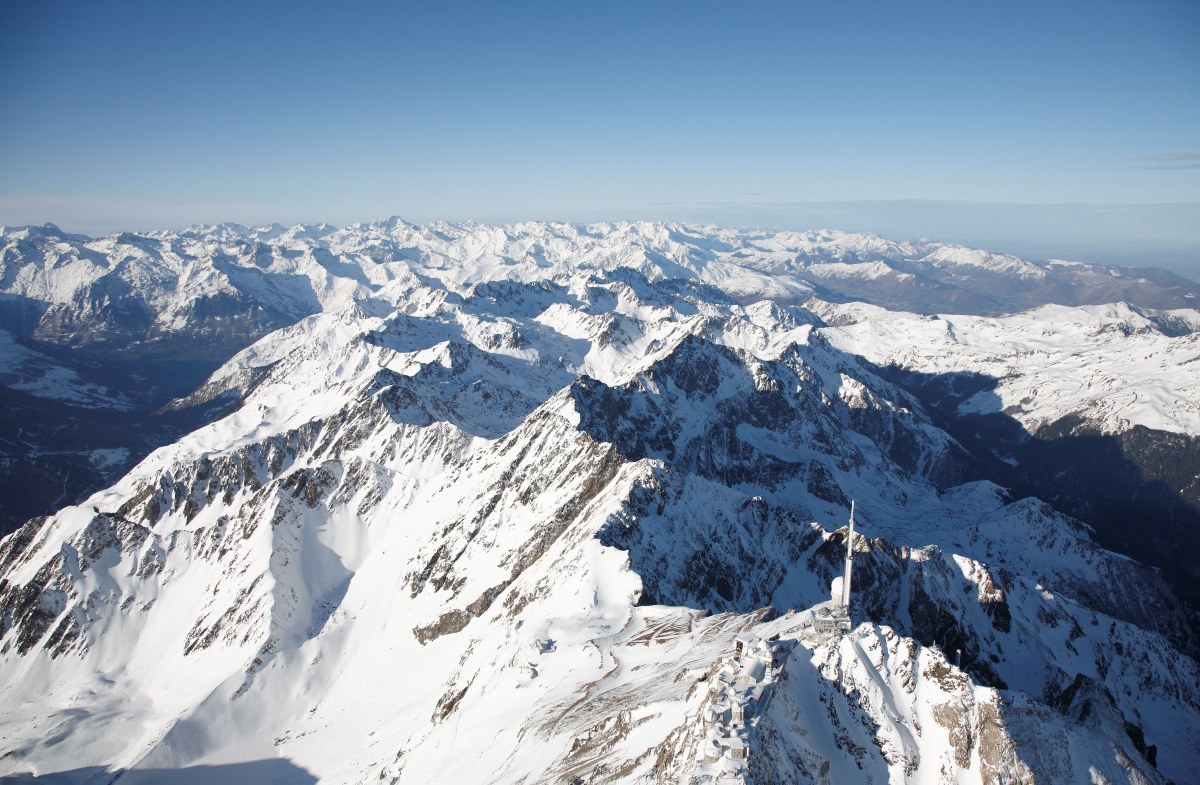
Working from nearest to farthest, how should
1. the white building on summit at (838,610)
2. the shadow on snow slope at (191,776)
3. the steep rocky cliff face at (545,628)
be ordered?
the steep rocky cliff face at (545,628)
the white building on summit at (838,610)
the shadow on snow slope at (191,776)

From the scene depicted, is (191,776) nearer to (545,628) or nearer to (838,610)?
(545,628)

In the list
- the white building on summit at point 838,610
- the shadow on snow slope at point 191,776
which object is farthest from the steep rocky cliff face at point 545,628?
the white building on summit at point 838,610

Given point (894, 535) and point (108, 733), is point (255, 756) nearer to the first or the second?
point (108, 733)

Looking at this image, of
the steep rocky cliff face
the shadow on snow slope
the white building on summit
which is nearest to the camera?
the steep rocky cliff face

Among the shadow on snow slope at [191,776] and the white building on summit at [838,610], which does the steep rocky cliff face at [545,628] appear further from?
the white building on summit at [838,610]

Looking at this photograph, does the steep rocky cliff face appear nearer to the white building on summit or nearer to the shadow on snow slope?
the shadow on snow slope

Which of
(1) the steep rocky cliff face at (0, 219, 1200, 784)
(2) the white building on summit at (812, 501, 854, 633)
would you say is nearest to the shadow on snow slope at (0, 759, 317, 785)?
(1) the steep rocky cliff face at (0, 219, 1200, 784)

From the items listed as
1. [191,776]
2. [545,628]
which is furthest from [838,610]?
[191,776]
